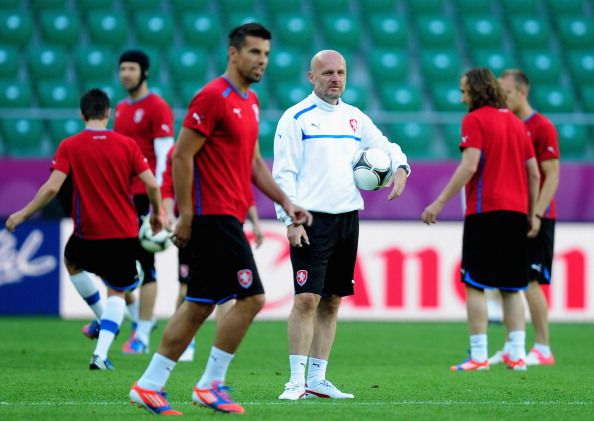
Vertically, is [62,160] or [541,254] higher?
[62,160]

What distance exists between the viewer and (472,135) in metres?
8.80

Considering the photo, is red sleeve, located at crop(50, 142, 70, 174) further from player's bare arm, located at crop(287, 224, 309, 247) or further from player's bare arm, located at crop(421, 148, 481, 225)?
player's bare arm, located at crop(421, 148, 481, 225)

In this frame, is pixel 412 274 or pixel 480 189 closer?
pixel 480 189

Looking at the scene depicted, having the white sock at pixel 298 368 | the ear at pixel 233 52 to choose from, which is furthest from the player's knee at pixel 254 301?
the ear at pixel 233 52

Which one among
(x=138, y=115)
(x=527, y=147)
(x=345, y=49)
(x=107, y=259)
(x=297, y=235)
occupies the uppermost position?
(x=345, y=49)

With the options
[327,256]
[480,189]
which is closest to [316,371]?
[327,256]

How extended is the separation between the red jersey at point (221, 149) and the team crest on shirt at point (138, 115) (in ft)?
14.4

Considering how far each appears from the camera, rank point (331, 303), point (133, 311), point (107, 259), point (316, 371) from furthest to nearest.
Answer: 1. point (133, 311)
2. point (107, 259)
3. point (331, 303)
4. point (316, 371)

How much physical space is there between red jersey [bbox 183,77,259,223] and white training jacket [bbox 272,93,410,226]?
984 mm

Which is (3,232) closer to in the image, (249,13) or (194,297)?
(249,13)

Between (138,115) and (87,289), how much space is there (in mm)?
1857

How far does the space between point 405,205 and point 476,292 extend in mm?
5389

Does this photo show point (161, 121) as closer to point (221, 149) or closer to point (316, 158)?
point (316, 158)

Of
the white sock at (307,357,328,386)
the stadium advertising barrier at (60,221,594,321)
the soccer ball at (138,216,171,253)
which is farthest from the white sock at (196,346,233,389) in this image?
the stadium advertising barrier at (60,221,594,321)
